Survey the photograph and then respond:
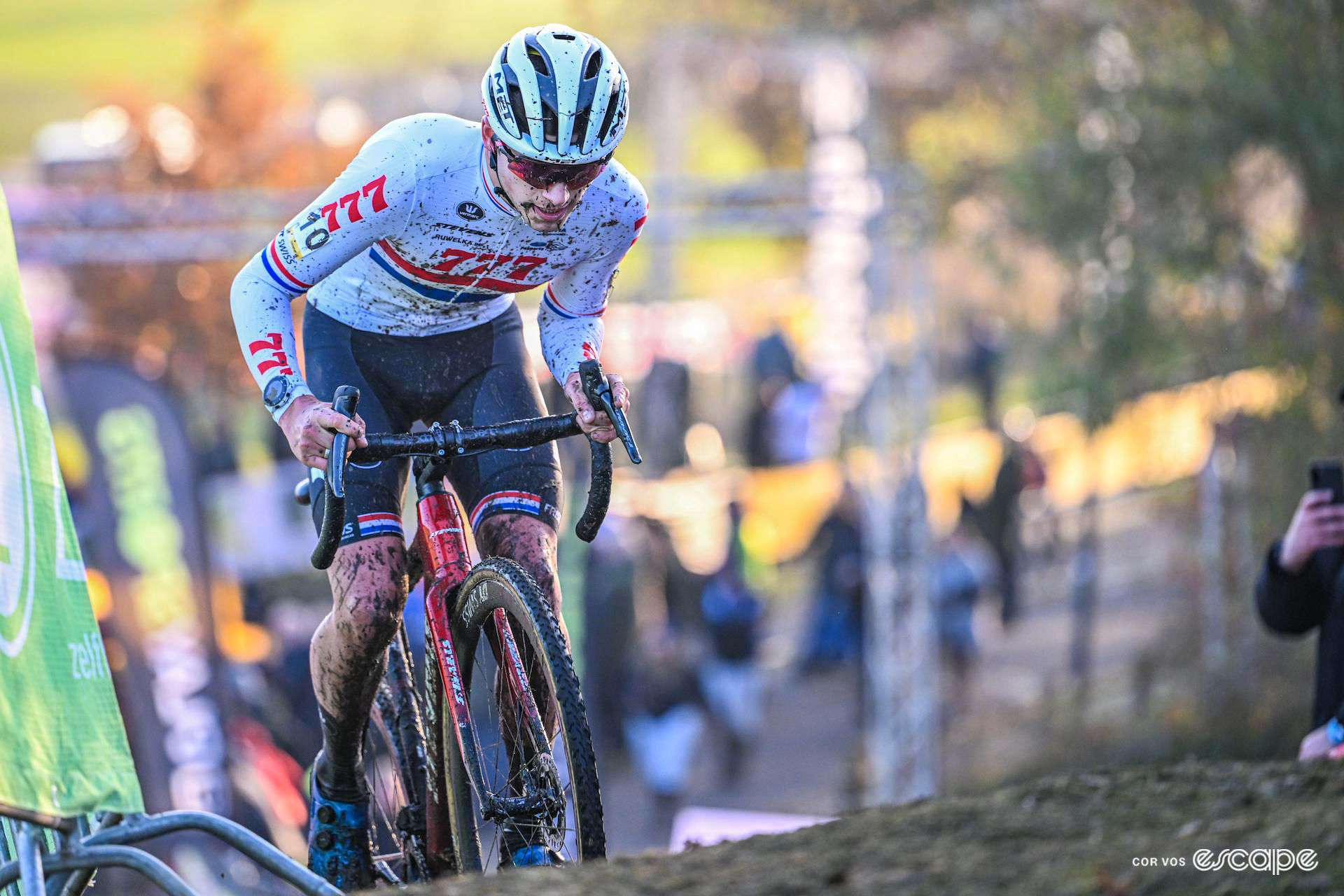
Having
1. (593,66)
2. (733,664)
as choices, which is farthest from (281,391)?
(733,664)

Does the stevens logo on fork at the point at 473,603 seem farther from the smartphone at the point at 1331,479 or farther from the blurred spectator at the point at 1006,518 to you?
the blurred spectator at the point at 1006,518

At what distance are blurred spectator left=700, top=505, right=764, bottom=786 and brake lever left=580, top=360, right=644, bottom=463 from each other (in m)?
11.0

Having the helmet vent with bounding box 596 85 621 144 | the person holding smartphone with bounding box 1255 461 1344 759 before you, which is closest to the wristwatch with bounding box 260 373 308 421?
the helmet vent with bounding box 596 85 621 144

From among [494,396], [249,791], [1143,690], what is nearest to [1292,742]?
[1143,690]

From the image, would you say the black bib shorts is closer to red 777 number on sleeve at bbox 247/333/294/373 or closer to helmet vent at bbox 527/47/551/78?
red 777 number on sleeve at bbox 247/333/294/373

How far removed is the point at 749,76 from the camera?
32469 mm

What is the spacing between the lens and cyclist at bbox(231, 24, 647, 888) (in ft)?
15.2

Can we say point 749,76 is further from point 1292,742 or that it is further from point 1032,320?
point 1292,742

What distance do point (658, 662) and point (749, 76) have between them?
20570 millimetres

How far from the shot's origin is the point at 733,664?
15.7m

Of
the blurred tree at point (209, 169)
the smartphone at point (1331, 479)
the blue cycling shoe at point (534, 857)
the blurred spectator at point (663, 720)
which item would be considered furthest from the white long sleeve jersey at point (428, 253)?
the blurred tree at point (209, 169)

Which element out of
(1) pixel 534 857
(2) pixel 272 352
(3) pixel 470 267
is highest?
(3) pixel 470 267

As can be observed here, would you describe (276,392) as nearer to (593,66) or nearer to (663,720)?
(593,66)

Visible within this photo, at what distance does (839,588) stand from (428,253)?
13.1 metres
